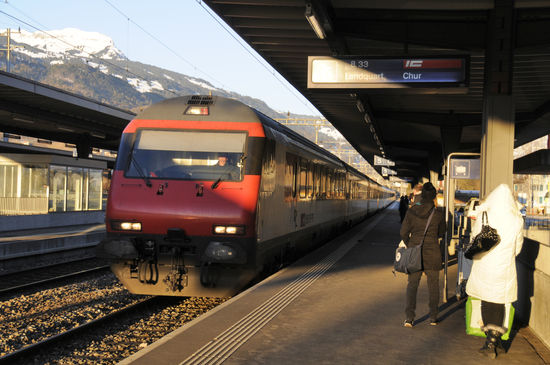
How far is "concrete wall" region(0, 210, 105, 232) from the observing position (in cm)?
2266

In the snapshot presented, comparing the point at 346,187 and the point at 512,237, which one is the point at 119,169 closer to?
the point at 512,237

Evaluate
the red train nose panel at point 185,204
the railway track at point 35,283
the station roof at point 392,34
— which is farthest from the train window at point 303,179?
the railway track at point 35,283

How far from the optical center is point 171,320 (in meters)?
8.53

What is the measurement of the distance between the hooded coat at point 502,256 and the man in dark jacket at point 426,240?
94cm

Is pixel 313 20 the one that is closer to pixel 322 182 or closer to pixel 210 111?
pixel 210 111

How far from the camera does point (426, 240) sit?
6684 millimetres

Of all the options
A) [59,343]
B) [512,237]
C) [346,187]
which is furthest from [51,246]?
[512,237]

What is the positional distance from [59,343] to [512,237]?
510 centimetres

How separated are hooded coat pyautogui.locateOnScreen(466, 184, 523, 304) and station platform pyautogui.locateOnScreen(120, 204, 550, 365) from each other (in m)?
0.59

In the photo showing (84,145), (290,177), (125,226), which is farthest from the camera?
(84,145)

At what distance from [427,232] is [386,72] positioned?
345 centimetres

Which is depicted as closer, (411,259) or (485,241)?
(485,241)

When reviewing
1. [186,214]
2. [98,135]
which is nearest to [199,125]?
[186,214]

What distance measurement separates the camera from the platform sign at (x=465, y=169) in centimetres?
997
